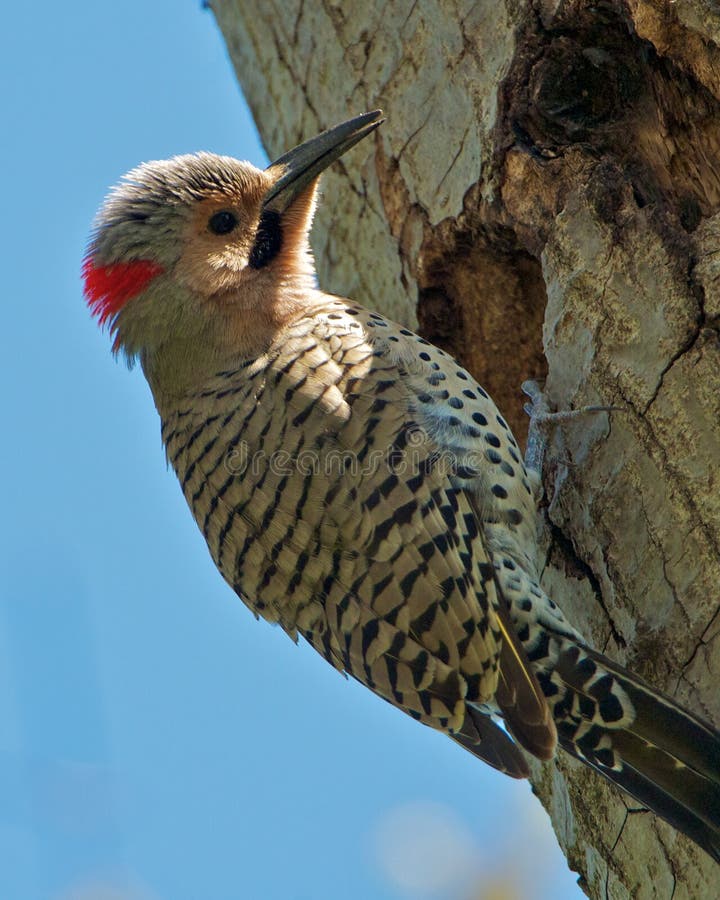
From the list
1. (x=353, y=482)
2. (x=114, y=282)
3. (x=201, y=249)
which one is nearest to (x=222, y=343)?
(x=201, y=249)

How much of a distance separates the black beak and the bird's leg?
3.18ft

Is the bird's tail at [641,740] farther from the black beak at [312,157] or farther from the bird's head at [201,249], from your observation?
the black beak at [312,157]

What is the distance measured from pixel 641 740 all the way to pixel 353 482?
1.01m

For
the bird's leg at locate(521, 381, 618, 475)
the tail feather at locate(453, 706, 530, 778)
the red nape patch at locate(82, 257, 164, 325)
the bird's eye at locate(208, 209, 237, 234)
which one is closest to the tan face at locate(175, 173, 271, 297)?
the bird's eye at locate(208, 209, 237, 234)

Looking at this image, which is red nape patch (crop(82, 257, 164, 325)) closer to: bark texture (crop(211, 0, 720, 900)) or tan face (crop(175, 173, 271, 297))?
tan face (crop(175, 173, 271, 297))

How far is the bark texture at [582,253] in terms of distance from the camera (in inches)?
111

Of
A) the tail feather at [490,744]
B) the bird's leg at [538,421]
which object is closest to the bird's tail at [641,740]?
the tail feather at [490,744]

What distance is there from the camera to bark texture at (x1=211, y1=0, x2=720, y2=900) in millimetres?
2814

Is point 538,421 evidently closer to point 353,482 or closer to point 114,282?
point 353,482

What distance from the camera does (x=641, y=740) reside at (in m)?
2.79

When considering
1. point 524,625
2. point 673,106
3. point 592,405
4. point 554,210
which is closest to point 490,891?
point 524,625

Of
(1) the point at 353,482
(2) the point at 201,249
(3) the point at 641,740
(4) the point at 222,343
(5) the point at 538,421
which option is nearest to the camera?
(3) the point at 641,740

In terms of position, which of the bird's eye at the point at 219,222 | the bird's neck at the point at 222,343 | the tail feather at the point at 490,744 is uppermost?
the bird's eye at the point at 219,222

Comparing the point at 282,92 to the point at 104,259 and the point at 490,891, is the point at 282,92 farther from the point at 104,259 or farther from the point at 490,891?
the point at 490,891
